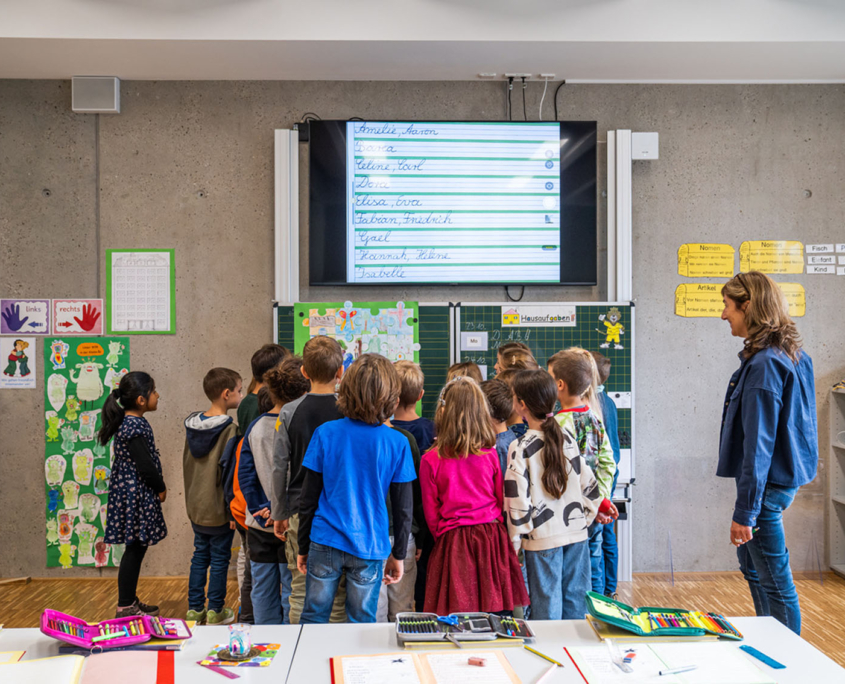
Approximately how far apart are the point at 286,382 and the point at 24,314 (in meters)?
2.28

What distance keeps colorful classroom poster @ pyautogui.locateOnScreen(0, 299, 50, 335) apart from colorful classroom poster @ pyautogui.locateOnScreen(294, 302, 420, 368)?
4.91ft

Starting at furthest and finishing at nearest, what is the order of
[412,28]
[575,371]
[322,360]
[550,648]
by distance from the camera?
[412,28]
[575,371]
[322,360]
[550,648]

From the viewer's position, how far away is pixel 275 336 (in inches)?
144

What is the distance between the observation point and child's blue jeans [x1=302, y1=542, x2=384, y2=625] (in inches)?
80.3

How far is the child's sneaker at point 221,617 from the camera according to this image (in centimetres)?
297

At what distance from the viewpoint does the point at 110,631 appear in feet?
4.84

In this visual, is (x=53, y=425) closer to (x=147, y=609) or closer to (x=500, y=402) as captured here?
(x=147, y=609)

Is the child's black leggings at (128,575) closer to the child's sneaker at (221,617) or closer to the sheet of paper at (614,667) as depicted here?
the child's sneaker at (221,617)

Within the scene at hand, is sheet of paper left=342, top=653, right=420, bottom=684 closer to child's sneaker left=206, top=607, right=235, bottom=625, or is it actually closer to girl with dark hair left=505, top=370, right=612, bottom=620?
girl with dark hair left=505, top=370, right=612, bottom=620

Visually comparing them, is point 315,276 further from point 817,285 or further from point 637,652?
point 817,285

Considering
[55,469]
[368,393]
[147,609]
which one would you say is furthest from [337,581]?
[55,469]

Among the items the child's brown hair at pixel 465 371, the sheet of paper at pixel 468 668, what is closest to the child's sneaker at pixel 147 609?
the child's brown hair at pixel 465 371

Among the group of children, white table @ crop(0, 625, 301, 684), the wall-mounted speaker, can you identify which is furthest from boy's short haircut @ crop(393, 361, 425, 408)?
the wall-mounted speaker

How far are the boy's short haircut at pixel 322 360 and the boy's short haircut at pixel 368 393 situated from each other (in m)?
0.18
